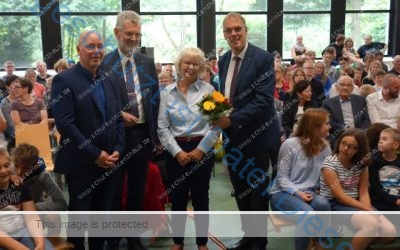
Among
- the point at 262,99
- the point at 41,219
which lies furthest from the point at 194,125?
the point at 41,219

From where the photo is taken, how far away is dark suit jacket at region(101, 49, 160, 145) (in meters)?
2.79

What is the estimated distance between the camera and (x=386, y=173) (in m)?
3.17

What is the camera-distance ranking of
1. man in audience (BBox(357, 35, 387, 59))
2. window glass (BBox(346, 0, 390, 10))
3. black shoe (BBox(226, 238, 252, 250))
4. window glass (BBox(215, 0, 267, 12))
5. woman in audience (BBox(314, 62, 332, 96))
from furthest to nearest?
window glass (BBox(346, 0, 390, 10)) → window glass (BBox(215, 0, 267, 12)) → man in audience (BBox(357, 35, 387, 59)) → woman in audience (BBox(314, 62, 332, 96)) → black shoe (BBox(226, 238, 252, 250))

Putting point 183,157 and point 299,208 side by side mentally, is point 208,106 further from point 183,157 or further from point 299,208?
point 299,208

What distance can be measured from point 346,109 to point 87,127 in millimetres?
2865

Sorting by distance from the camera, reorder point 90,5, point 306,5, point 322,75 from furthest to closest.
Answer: point 306,5 → point 90,5 → point 322,75

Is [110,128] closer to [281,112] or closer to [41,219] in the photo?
[41,219]

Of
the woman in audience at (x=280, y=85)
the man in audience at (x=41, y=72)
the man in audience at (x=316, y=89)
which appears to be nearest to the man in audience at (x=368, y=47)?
the woman in audience at (x=280, y=85)

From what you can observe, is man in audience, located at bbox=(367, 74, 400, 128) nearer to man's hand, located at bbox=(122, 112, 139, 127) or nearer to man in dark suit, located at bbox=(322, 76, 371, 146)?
man in dark suit, located at bbox=(322, 76, 371, 146)

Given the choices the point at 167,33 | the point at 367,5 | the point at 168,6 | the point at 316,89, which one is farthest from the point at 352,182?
the point at 367,5

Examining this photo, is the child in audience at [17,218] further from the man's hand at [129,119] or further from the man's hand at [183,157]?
the man's hand at [183,157]

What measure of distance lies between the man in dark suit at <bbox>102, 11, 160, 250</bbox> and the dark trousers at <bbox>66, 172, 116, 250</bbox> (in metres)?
0.20

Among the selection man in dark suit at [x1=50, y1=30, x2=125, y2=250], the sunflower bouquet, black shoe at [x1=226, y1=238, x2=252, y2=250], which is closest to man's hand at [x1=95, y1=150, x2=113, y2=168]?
man in dark suit at [x1=50, y1=30, x2=125, y2=250]

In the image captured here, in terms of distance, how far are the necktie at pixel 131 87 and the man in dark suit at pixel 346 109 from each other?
2.29m
